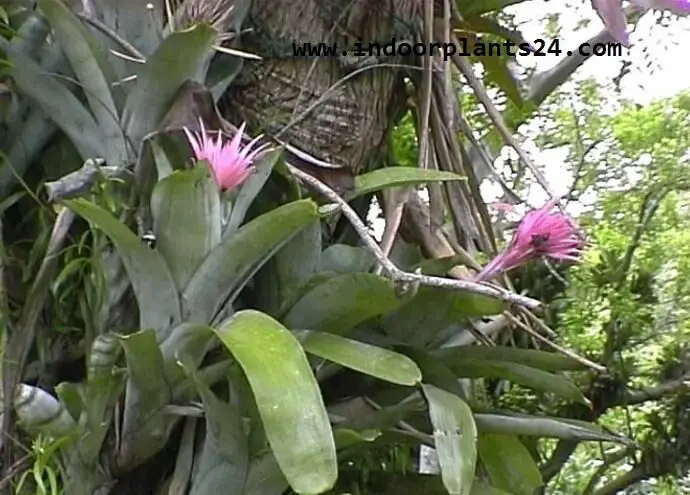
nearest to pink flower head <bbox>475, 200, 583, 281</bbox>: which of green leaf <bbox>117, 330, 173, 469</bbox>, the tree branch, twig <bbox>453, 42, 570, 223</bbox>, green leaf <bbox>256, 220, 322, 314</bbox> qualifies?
twig <bbox>453, 42, 570, 223</bbox>

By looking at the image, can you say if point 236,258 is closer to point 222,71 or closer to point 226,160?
point 226,160

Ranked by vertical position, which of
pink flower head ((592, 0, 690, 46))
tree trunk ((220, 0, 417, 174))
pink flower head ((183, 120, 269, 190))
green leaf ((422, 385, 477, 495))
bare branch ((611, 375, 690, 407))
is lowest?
bare branch ((611, 375, 690, 407))

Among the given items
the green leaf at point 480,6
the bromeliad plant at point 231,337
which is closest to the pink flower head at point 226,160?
the bromeliad plant at point 231,337

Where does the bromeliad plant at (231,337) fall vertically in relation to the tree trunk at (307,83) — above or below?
below

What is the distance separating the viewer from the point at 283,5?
677 mm

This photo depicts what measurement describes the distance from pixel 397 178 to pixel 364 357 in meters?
0.15

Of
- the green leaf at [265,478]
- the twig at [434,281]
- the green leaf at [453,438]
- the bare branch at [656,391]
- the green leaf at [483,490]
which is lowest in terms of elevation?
the bare branch at [656,391]

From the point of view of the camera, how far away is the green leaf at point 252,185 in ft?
1.87

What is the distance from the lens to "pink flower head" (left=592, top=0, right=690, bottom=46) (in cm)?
53

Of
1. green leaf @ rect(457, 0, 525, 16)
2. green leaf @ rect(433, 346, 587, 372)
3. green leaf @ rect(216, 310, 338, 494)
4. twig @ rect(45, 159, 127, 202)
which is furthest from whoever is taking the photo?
green leaf @ rect(457, 0, 525, 16)

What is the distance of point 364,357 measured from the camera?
532 mm

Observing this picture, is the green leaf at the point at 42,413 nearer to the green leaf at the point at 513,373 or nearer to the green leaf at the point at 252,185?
the green leaf at the point at 252,185

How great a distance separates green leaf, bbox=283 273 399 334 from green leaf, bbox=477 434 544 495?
17 cm

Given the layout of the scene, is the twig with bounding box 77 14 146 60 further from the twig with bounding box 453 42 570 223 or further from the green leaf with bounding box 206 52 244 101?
the twig with bounding box 453 42 570 223
